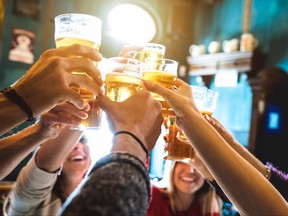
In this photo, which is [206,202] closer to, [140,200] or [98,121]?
[98,121]

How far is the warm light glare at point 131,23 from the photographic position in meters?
6.27

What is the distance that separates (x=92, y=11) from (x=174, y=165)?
3952 mm

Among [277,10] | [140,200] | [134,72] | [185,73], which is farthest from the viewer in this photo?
[185,73]

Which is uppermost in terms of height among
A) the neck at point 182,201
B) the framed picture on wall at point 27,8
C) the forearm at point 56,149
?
the framed picture on wall at point 27,8

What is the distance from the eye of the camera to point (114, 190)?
68 centimetres

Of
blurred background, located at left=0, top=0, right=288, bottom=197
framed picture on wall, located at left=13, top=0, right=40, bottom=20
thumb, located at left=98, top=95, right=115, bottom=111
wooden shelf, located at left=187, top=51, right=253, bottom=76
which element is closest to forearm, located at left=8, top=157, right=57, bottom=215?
thumb, located at left=98, top=95, right=115, bottom=111

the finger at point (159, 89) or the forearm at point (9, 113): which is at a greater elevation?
the finger at point (159, 89)

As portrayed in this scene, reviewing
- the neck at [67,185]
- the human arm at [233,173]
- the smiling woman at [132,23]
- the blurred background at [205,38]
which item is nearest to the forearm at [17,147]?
the human arm at [233,173]

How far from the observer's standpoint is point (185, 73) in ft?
23.0

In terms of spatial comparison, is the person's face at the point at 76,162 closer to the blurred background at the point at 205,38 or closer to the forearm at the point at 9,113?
the forearm at the point at 9,113

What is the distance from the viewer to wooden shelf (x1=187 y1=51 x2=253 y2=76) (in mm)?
5453

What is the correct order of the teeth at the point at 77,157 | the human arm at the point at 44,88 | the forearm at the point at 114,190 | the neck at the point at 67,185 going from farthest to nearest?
the teeth at the point at 77,157
the neck at the point at 67,185
the human arm at the point at 44,88
the forearm at the point at 114,190

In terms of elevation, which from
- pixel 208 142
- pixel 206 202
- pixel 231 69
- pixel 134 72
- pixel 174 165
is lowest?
pixel 206 202

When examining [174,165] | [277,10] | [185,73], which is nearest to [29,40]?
[185,73]
